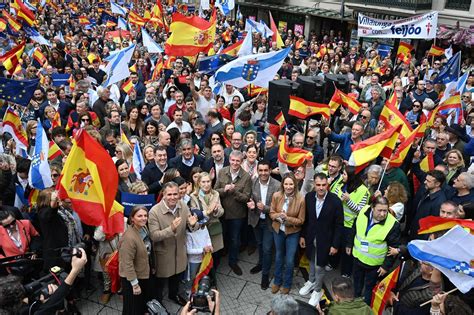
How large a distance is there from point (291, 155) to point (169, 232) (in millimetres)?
2420

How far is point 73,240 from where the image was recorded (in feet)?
18.3

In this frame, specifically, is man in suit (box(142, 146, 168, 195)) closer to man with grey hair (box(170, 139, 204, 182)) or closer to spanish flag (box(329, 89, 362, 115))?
man with grey hair (box(170, 139, 204, 182))

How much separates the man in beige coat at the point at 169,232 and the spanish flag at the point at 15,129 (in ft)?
12.6

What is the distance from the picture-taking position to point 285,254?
20.6 feet

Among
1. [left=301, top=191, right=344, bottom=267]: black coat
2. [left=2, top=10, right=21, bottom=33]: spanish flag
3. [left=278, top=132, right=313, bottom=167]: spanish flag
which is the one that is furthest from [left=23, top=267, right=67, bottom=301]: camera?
[left=2, top=10, right=21, bottom=33]: spanish flag

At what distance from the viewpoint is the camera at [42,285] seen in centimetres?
400

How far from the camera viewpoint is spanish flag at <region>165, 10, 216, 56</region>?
11.3 meters

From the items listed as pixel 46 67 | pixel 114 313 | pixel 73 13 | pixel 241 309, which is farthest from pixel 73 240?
pixel 73 13

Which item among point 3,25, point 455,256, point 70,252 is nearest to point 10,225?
point 70,252

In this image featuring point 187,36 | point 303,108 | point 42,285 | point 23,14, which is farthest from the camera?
point 23,14

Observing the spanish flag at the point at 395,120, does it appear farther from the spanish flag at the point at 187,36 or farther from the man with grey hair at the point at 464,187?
the spanish flag at the point at 187,36

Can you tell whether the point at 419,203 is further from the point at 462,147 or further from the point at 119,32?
the point at 119,32

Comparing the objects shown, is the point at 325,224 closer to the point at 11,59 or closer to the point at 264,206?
the point at 264,206

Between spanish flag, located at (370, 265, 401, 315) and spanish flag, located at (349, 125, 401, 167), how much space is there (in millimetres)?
1815
